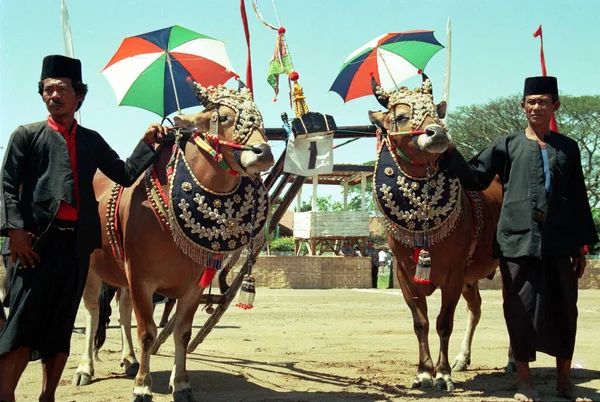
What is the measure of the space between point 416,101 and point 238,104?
5.86 feet

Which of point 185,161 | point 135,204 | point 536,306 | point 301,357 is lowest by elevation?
point 301,357

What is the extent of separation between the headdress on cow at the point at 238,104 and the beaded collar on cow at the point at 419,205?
150 cm

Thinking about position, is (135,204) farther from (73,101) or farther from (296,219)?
(296,219)

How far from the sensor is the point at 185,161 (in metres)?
5.78

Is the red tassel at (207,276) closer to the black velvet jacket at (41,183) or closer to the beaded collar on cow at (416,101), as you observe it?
the black velvet jacket at (41,183)

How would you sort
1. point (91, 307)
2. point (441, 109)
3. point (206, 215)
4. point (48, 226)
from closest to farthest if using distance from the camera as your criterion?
1. point (48, 226)
2. point (206, 215)
3. point (441, 109)
4. point (91, 307)

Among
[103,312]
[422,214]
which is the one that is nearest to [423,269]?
[422,214]

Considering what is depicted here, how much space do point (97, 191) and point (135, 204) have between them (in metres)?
1.39

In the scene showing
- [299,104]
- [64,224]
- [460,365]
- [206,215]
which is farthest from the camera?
[460,365]

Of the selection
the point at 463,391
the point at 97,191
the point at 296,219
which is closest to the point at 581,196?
the point at 463,391

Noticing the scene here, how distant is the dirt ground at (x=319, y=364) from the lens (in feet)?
19.8

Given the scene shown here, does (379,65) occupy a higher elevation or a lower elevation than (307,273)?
higher

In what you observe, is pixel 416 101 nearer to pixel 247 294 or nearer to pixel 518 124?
pixel 247 294

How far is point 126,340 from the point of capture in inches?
292
